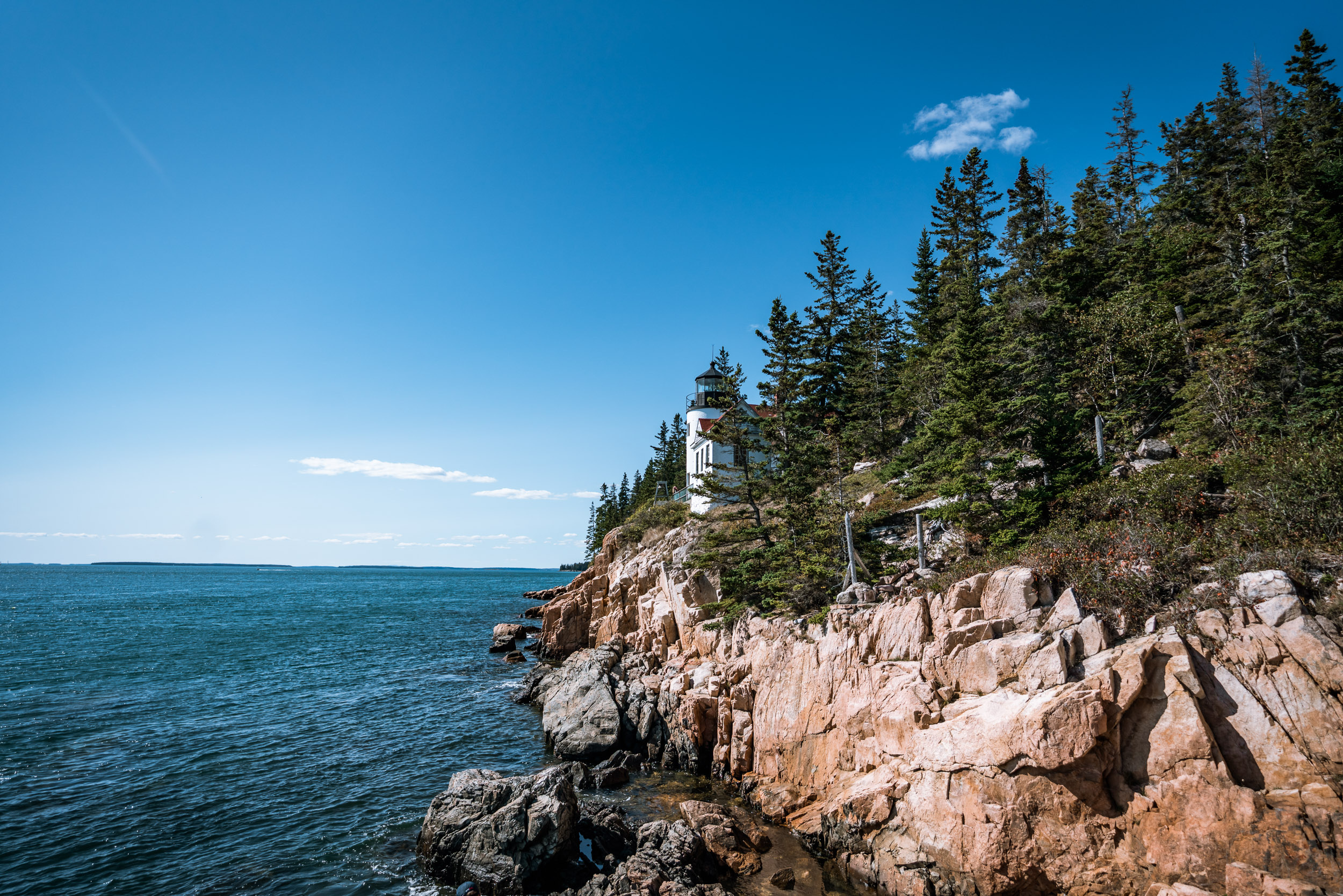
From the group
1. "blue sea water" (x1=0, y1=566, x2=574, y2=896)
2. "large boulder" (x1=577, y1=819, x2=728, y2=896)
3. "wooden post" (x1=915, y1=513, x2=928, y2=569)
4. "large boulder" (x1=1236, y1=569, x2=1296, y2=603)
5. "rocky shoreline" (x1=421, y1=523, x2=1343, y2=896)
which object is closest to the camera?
"rocky shoreline" (x1=421, y1=523, x2=1343, y2=896)

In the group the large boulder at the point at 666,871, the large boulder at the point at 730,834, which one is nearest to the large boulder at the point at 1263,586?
the large boulder at the point at 730,834

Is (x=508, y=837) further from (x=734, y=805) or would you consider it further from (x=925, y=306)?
(x=925, y=306)

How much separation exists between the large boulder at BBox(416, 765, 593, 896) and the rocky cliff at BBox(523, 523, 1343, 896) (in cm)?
601

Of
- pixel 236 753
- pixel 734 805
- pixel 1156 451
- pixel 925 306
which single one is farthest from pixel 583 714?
pixel 925 306

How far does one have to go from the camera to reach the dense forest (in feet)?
48.2

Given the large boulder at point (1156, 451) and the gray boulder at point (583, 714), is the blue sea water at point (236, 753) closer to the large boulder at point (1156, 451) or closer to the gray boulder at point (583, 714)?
the gray boulder at point (583, 714)

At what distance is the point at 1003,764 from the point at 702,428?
3154 centimetres

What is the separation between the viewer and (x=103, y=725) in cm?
2486

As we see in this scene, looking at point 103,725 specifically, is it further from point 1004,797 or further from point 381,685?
point 1004,797

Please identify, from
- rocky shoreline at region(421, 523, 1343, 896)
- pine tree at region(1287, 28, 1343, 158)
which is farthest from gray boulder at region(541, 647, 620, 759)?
pine tree at region(1287, 28, 1343, 158)

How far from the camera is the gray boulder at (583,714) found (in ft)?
69.8

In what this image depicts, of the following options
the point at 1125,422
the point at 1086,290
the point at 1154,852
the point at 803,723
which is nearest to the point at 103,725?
the point at 803,723

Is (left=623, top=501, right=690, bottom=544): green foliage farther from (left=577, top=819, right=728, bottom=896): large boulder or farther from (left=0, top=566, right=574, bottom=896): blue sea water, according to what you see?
(left=577, top=819, right=728, bottom=896): large boulder

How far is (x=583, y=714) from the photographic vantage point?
2256cm
